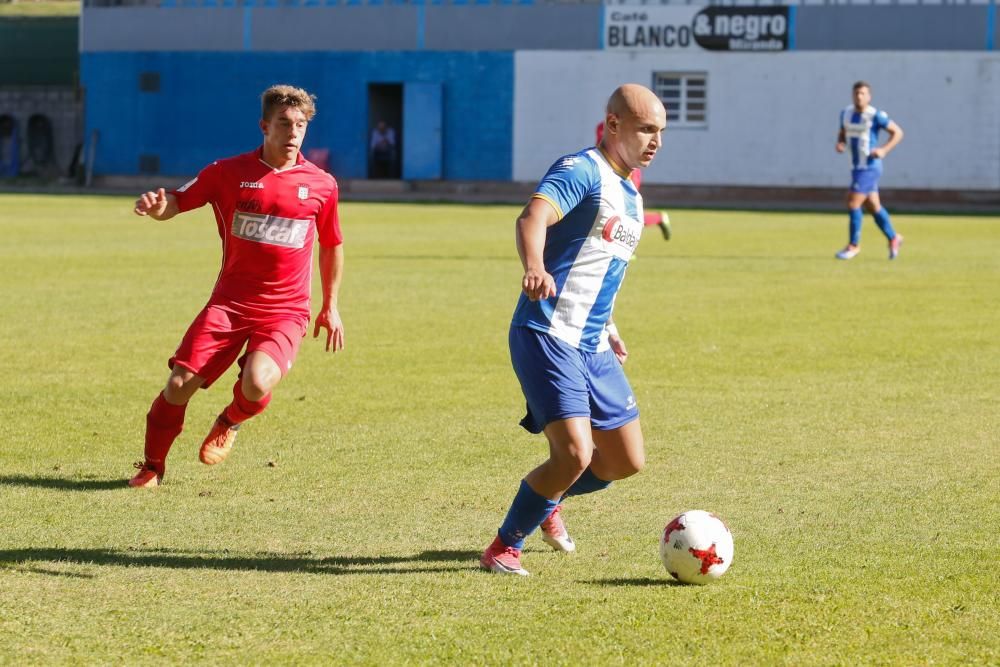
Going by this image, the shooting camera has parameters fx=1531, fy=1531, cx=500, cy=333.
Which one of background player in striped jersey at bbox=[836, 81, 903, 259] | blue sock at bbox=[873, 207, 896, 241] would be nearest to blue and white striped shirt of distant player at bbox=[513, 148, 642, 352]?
background player in striped jersey at bbox=[836, 81, 903, 259]

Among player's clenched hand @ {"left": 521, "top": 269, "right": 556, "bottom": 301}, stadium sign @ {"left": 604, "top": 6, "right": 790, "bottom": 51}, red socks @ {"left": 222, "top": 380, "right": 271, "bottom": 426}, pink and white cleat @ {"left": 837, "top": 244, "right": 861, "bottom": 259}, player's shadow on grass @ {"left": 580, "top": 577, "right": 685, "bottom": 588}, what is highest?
stadium sign @ {"left": 604, "top": 6, "right": 790, "bottom": 51}

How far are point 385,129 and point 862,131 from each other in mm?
25015

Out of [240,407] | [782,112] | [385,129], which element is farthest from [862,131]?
[385,129]

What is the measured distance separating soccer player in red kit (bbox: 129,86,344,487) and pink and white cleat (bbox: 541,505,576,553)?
182 centimetres

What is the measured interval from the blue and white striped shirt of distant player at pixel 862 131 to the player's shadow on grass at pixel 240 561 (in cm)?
1625

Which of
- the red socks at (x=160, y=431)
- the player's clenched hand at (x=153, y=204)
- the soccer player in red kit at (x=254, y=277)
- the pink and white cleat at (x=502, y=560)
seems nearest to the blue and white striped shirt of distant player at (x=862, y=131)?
the soccer player in red kit at (x=254, y=277)

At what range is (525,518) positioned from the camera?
5844mm

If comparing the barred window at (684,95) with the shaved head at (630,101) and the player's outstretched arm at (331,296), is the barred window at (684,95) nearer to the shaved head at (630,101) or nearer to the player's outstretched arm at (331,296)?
the player's outstretched arm at (331,296)

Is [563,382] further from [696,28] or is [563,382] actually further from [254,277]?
[696,28]

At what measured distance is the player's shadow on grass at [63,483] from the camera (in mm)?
7305

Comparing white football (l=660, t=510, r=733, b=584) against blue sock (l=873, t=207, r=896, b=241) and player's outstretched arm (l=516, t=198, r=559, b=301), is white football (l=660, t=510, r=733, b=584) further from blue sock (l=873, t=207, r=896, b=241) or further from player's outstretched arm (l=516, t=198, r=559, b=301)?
blue sock (l=873, t=207, r=896, b=241)

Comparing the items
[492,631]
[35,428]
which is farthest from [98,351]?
[492,631]

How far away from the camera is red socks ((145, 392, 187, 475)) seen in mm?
7387

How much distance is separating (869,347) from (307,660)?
29.0 ft
